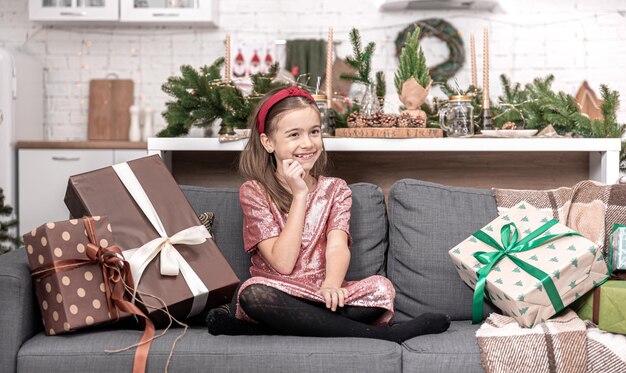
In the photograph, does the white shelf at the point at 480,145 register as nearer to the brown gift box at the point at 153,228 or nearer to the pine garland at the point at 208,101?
the pine garland at the point at 208,101

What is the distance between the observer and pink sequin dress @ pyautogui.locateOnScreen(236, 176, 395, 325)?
2127mm

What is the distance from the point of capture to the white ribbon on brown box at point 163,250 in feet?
6.42

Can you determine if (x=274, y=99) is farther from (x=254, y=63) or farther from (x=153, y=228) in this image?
(x=254, y=63)

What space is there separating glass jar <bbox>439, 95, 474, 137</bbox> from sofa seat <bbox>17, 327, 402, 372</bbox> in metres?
1.04

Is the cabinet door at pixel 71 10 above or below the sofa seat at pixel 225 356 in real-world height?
above

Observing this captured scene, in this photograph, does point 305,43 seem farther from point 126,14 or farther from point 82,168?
point 82,168

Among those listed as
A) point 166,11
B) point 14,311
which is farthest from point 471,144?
point 166,11

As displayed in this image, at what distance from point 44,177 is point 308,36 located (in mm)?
1922

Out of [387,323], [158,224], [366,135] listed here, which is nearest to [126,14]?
[366,135]

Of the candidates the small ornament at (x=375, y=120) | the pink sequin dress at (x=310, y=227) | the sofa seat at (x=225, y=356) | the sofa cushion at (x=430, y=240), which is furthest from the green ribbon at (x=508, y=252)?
the small ornament at (x=375, y=120)

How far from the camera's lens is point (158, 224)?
2047 millimetres

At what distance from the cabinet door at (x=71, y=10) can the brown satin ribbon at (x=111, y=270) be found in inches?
122

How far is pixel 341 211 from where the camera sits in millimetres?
2227

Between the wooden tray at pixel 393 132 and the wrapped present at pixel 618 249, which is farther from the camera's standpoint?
the wooden tray at pixel 393 132
